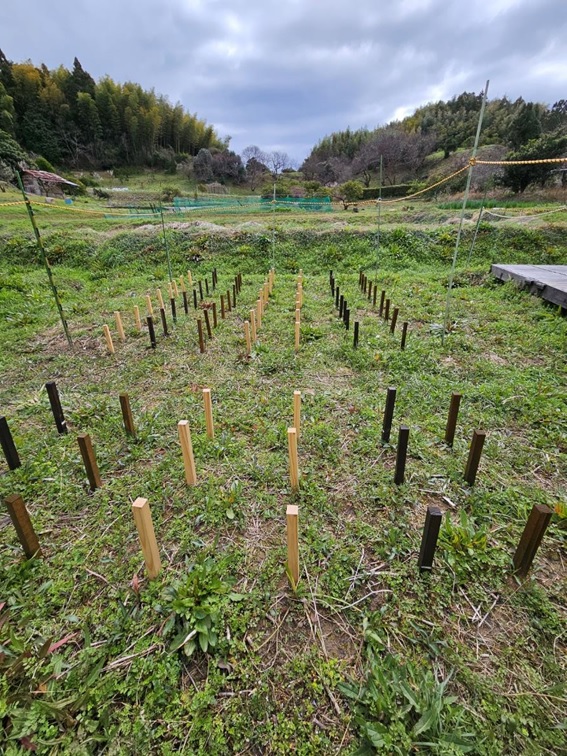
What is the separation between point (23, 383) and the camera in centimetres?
413

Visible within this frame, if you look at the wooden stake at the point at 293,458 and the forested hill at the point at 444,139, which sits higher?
the forested hill at the point at 444,139

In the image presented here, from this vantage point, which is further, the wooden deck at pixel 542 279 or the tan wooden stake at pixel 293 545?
the wooden deck at pixel 542 279

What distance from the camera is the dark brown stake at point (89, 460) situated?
7.32 feet

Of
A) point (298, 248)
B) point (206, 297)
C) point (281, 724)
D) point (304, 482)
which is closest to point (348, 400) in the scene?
point (304, 482)

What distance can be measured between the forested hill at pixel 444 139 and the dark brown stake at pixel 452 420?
20905mm

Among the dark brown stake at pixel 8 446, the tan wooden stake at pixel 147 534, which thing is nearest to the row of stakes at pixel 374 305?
the tan wooden stake at pixel 147 534

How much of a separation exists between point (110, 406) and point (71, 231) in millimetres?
11688

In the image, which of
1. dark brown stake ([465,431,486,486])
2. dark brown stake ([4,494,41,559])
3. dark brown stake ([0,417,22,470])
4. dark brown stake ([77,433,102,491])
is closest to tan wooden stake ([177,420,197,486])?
dark brown stake ([77,433,102,491])

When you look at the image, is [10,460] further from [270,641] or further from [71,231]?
[71,231]

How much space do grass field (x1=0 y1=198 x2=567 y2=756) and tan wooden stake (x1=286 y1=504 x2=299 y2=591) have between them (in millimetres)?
98

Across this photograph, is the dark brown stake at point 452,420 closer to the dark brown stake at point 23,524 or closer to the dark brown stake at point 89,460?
the dark brown stake at point 89,460

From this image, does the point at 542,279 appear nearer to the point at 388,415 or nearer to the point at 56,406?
the point at 388,415

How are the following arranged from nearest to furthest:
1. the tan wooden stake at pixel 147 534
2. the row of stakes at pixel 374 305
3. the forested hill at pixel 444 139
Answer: the tan wooden stake at pixel 147 534 < the row of stakes at pixel 374 305 < the forested hill at pixel 444 139

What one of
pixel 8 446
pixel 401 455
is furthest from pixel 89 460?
pixel 401 455
